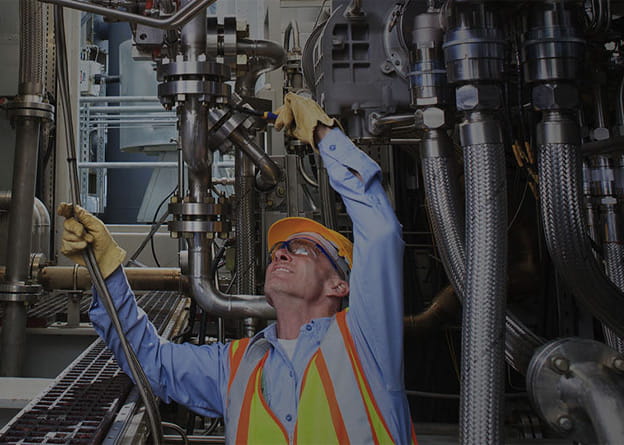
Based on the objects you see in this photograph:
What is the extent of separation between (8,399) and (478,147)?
1.08 m

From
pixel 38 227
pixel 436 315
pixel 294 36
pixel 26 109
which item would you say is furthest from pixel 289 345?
pixel 38 227

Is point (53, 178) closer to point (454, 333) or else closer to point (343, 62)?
point (454, 333)

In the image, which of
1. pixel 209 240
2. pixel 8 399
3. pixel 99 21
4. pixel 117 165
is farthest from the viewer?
pixel 99 21

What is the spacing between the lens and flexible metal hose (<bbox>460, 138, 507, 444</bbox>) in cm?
76

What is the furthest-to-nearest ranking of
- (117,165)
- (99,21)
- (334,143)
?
(99,21) < (117,165) < (334,143)

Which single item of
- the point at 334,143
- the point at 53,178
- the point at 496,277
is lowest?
the point at 496,277

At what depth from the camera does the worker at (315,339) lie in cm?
107

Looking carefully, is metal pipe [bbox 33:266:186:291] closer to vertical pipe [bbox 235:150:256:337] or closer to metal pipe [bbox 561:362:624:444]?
vertical pipe [bbox 235:150:256:337]

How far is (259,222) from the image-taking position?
2.92 meters

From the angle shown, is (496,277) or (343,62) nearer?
(496,277)

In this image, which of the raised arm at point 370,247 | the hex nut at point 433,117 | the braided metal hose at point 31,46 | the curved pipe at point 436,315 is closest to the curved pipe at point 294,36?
the braided metal hose at point 31,46

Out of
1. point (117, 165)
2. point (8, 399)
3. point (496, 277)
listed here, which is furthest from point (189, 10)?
point (117, 165)

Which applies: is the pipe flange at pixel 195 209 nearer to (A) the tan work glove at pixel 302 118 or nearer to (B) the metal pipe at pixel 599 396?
(A) the tan work glove at pixel 302 118

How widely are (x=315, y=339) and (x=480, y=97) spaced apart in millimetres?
586
